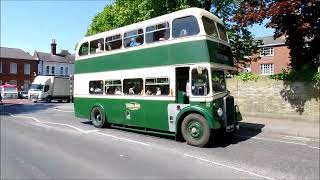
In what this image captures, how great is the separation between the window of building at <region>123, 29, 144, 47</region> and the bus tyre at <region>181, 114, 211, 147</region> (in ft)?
12.3

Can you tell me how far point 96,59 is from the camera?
640 inches

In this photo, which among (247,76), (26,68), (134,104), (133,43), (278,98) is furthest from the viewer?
(26,68)

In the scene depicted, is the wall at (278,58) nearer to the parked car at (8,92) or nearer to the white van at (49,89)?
the white van at (49,89)

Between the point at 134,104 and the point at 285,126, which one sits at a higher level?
the point at 134,104

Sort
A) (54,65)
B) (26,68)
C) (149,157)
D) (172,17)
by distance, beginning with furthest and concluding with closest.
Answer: (54,65)
(26,68)
(172,17)
(149,157)

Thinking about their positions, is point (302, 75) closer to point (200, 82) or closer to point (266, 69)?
point (200, 82)

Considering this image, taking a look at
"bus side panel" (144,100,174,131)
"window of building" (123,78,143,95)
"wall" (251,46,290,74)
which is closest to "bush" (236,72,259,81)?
"window of building" (123,78,143,95)

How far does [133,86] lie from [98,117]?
113 inches

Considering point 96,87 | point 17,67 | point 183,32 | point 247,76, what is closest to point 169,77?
point 183,32

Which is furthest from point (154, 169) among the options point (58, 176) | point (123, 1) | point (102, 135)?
point (123, 1)

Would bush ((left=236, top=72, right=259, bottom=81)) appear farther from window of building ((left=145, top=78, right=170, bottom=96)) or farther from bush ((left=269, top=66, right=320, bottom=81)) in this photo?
window of building ((left=145, top=78, right=170, bottom=96))

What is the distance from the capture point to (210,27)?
12.5 m

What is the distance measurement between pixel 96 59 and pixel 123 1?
15495mm

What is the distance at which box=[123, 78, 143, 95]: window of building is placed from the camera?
14117 mm
